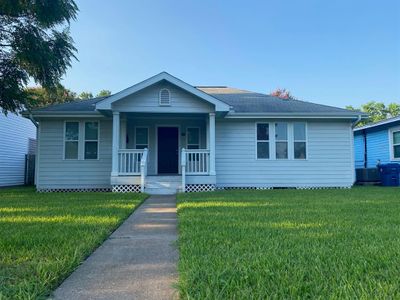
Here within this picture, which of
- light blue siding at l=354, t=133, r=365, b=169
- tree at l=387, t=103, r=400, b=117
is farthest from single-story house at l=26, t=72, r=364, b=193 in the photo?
tree at l=387, t=103, r=400, b=117

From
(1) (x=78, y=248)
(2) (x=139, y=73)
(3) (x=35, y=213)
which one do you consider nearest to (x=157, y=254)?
(1) (x=78, y=248)

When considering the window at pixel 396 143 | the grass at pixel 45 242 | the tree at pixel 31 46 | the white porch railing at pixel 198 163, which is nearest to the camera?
the grass at pixel 45 242

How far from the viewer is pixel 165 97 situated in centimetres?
1144

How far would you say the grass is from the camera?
2488 mm

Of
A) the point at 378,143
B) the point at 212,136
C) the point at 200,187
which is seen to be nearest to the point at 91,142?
the point at 200,187

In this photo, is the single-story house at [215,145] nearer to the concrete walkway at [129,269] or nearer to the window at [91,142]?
the window at [91,142]

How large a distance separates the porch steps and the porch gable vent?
8.61 feet

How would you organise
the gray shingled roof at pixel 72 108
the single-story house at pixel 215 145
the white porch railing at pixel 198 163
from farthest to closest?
the single-story house at pixel 215 145 → the gray shingled roof at pixel 72 108 → the white porch railing at pixel 198 163

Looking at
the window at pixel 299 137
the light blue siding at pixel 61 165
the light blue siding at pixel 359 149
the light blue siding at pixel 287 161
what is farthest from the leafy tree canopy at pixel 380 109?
the light blue siding at pixel 61 165

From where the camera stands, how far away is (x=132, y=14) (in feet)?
54.4

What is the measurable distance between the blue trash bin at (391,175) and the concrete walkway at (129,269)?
13375mm

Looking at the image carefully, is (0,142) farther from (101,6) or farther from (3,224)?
(3,224)

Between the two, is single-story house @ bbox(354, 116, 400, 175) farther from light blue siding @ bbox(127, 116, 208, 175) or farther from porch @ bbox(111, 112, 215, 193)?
light blue siding @ bbox(127, 116, 208, 175)

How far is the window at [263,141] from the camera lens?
13.0m
